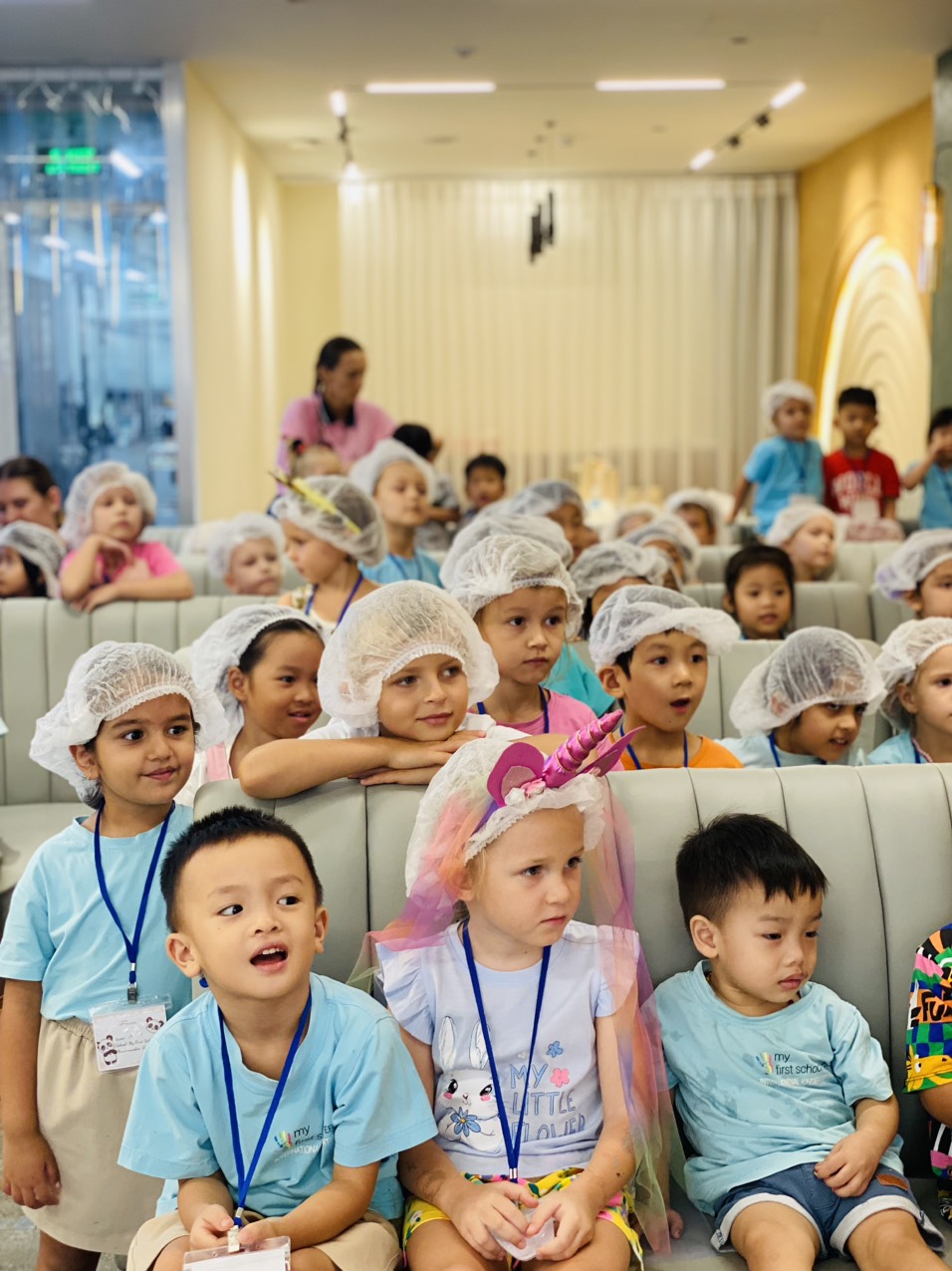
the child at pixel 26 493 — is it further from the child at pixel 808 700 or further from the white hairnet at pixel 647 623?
the child at pixel 808 700

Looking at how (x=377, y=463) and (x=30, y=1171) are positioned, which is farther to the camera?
A: (x=377, y=463)

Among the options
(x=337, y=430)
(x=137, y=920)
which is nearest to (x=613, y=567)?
Result: (x=137, y=920)

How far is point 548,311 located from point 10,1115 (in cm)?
1073

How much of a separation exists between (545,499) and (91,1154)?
3.36 meters

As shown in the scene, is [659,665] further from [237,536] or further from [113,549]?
[237,536]

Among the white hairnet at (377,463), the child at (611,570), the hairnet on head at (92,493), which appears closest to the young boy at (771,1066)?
Answer: the child at (611,570)

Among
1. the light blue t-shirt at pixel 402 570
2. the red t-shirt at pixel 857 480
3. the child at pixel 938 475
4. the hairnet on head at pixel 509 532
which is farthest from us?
the red t-shirt at pixel 857 480

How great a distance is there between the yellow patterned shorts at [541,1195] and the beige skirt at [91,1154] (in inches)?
19.7

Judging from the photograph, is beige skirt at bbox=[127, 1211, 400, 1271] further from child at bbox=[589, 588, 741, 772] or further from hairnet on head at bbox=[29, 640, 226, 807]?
child at bbox=[589, 588, 741, 772]

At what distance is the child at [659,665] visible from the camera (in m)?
2.81

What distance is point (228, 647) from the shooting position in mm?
2777

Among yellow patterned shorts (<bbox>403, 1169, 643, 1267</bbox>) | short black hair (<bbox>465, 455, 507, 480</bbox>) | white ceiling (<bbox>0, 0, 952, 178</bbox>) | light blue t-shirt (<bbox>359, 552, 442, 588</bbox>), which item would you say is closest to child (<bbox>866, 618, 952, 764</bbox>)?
yellow patterned shorts (<bbox>403, 1169, 643, 1267</bbox>)

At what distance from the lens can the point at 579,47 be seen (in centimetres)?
733

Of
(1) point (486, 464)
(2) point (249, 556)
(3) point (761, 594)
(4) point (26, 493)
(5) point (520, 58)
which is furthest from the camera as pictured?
(1) point (486, 464)
